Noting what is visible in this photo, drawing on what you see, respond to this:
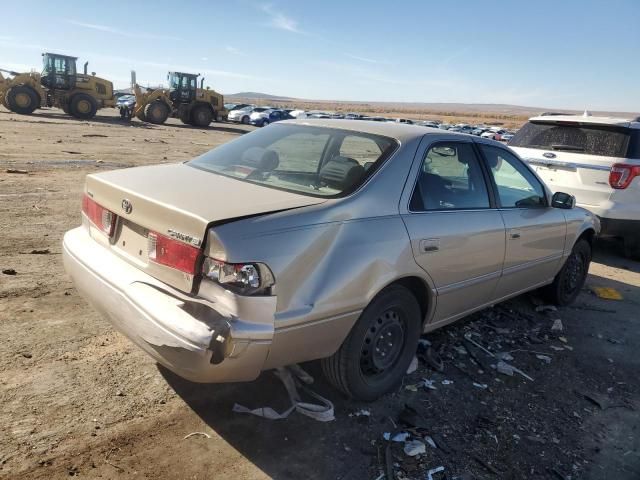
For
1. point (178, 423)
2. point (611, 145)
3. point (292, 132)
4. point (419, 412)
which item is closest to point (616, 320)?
point (611, 145)

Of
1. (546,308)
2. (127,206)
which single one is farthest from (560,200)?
(127,206)

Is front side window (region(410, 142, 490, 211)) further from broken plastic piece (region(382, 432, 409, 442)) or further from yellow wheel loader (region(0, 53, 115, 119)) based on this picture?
yellow wheel loader (region(0, 53, 115, 119))

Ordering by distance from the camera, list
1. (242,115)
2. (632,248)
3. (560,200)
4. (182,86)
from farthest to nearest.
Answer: (242,115) < (182,86) < (632,248) < (560,200)

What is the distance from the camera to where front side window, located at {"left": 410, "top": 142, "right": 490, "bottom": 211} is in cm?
334

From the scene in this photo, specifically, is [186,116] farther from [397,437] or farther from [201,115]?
[397,437]

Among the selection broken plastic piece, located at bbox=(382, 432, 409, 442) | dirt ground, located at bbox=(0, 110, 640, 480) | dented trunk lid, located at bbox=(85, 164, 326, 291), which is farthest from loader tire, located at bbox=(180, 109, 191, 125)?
broken plastic piece, located at bbox=(382, 432, 409, 442)

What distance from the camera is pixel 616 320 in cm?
510

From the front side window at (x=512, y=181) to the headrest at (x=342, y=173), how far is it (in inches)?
53.6

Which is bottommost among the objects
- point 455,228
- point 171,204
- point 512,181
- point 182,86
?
point 455,228

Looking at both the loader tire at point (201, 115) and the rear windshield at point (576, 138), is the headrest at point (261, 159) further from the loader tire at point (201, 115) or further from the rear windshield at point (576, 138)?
the loader tire at point (201, 115)

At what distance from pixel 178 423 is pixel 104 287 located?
0.86 m

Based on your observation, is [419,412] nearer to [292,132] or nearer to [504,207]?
Answer: [504,207]

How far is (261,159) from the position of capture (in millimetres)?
3531

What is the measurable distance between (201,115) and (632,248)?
27044mm
